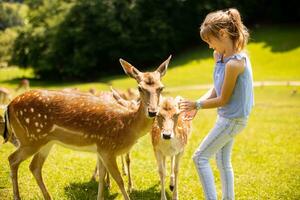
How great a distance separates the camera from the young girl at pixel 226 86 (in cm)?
507

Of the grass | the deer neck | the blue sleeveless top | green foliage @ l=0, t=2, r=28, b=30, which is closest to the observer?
the blue sleeveless top

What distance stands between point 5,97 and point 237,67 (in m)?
17.0

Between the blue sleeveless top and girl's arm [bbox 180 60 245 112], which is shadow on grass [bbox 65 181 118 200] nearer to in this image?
girl's arm [bbox 180 60 245 112]

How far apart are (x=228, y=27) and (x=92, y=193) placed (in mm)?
3964

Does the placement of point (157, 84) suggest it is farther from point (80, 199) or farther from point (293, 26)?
point (293, 26)

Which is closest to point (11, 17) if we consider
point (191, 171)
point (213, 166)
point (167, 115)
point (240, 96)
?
point (213, 166)

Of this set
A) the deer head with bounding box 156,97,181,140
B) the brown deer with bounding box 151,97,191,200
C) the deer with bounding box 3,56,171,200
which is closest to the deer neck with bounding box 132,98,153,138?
the deer with bounding box 3,56,171,200

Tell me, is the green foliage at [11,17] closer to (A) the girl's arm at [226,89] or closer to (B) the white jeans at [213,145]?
(A) the girl's arm at [226,89]

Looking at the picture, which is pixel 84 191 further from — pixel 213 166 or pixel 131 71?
pixel 213 166

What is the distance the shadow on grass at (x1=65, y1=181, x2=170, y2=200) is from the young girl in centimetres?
244

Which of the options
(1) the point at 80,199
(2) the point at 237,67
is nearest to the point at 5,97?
(1) the point at 80,199

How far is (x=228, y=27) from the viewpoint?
16.6 feet

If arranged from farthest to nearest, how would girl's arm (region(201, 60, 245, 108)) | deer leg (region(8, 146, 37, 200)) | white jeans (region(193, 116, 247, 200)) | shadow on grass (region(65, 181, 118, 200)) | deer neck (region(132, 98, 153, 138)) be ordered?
shadow on grass (region(65, 181, 118, 200)) → deer leg (region(8, 146, 37, 200)) → deer neck (region(132, 98, 153, 138)) → white jeans (region(193, 116, 247, 200)) → girl's arm (region(201, 60, 245, 108))

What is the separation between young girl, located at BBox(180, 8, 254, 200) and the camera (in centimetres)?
507
